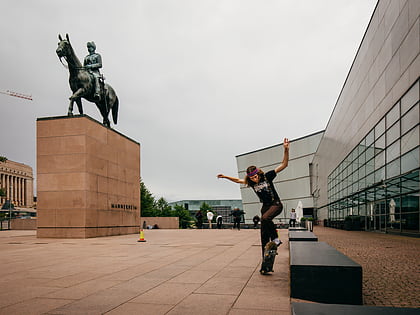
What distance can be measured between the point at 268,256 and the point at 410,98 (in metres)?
13.4

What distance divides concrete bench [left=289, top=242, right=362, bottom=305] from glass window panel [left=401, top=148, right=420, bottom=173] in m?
13.4

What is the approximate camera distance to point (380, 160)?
72.3 ft

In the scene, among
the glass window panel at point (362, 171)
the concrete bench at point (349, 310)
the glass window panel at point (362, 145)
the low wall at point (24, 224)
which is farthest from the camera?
the low wall at point (24, 224)

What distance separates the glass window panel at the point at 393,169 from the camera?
1877 centimetres

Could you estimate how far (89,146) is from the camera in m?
20.3

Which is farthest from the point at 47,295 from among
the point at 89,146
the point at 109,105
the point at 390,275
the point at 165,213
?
the point at 165,213

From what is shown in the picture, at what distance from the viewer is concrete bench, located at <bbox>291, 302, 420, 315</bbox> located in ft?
8.80

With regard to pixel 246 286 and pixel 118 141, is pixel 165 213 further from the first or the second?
pixel 246 286

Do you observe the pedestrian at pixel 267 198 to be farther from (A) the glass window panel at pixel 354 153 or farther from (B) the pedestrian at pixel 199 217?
(B) the pedestrian at pixel 199 217

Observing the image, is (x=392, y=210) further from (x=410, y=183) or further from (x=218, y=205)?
(x=218, y=205)

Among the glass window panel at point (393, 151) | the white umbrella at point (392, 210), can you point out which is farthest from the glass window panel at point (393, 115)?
the white umbrella at point (392, 210)

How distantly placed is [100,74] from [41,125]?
503 cm

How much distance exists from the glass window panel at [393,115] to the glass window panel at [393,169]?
2026 mm

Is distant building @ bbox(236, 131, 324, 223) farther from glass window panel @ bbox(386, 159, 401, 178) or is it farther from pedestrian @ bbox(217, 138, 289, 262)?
pedestrian @ bbox(217, 138, 289, 262)
